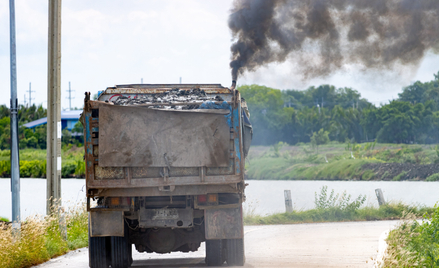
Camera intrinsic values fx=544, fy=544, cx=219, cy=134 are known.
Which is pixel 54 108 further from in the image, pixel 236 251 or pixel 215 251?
pixel 236 251

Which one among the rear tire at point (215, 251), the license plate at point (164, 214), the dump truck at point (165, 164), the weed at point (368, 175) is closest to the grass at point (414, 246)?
the dump truck at point (165, 164)

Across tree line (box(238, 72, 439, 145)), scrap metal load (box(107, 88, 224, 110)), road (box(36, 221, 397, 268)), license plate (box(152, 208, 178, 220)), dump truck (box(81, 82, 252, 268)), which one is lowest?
road (box(36, 221, 397, 268))

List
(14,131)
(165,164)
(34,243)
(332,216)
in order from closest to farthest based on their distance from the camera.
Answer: (165,164), (34,243), (14,131), (332,216)

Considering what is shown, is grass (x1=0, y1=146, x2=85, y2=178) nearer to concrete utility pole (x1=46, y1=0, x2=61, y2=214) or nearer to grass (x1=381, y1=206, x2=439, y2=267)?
concrete utility pole (x1=46, y1=0, x2=61, y2=214)

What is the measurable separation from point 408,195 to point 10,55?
25.9 meters

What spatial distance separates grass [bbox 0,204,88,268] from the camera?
9430 millimetres

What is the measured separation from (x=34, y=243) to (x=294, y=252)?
4.98 metres

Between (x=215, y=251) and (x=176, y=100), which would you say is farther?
(x=215, y=251)

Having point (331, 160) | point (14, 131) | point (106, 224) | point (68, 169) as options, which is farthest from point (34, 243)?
point (331, 160)

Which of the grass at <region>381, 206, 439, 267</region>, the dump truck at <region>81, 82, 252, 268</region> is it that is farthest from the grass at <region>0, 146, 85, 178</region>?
the grass at <region>381, 206, 439, 267</region>

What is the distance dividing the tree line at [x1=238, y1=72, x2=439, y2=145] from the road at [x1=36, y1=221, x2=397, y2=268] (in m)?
41.8

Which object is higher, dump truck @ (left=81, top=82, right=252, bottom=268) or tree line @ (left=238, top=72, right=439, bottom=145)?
tree line @ (left=238, top=72, right=439, bottom=145)

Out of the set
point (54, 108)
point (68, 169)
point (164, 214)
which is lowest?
point (164, 214)

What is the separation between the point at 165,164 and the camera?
25.6 ft
